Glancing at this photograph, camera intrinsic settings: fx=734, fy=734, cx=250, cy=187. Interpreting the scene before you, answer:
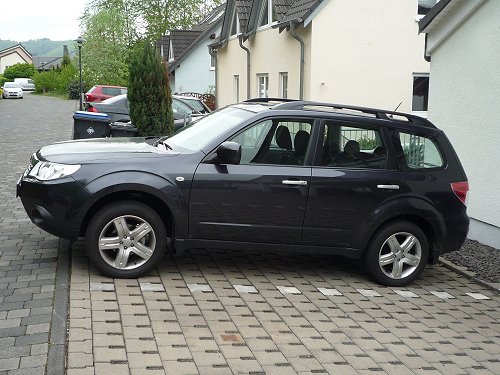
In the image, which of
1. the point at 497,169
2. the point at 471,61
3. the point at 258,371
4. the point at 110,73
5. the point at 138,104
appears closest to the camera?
the point at 258,371

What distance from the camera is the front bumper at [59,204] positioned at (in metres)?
6.57

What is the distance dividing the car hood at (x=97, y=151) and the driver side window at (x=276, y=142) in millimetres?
689

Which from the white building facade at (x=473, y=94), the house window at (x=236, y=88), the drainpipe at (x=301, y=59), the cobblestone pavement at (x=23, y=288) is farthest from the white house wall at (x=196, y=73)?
the white building facade at (x=473, y=94)

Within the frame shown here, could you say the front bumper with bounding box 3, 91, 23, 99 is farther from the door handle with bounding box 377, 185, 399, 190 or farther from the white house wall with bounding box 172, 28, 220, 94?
the door handle with bounding box 377, 185, 399, 190

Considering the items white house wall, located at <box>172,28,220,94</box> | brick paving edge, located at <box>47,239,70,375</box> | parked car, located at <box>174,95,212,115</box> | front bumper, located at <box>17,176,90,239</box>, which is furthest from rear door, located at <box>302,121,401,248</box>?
white house wall, located at <box>172,28,220,94</box>

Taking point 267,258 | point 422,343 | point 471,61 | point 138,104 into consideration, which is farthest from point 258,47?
point 422,343

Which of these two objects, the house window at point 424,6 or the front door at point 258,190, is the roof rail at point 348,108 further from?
the house window at point 424,6

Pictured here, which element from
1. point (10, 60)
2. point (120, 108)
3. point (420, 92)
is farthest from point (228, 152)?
point (10, 60)

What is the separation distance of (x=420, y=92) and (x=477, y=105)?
9.97 metres

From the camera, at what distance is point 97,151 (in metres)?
6.98

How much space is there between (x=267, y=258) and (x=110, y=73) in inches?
2045

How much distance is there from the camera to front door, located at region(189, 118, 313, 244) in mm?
6809

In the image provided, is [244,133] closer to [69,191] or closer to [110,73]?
[69,191]

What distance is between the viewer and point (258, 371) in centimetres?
487
